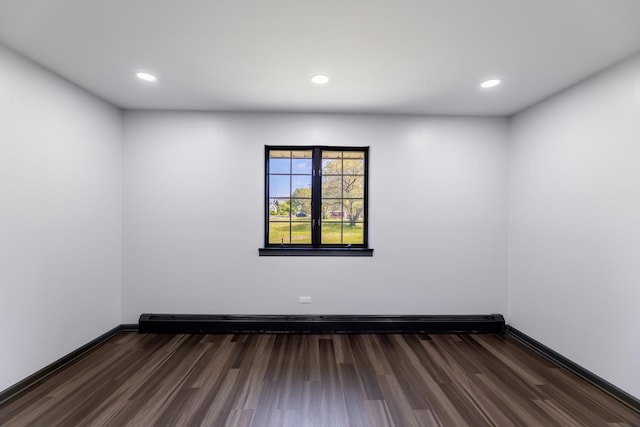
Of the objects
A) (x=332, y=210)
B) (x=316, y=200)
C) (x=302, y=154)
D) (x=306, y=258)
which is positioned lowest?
(x=306, y=258)

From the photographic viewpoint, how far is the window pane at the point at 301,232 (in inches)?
132

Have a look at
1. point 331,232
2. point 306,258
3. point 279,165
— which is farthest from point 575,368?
point 279,165

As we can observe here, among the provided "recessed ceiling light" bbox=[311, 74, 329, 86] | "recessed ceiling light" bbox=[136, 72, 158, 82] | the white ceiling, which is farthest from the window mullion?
"recessed ceiling light" bbox=[136, 72, 158, 82]

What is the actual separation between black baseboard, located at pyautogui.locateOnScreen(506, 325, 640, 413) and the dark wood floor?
0.07 metres

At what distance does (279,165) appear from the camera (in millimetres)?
3328

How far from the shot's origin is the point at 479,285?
128 inches

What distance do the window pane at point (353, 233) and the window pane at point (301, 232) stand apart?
1.40 ft

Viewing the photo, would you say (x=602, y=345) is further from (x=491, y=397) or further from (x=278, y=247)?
(x=278, y=247)

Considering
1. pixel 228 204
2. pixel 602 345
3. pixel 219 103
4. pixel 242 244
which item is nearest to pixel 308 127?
pixel 219 103

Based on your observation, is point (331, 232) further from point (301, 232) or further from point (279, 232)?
point (279, 232)

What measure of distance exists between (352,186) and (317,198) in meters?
0.45

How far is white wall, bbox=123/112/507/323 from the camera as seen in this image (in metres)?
3.16

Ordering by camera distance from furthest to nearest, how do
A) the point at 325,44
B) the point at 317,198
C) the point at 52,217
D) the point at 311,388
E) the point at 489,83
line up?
the point at 317,198 < the point at 489,83 < the point at 52,217 < the point at 311,388 < the point at 325,44

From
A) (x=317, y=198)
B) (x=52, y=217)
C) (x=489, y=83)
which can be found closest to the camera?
(x=52, y=217)
